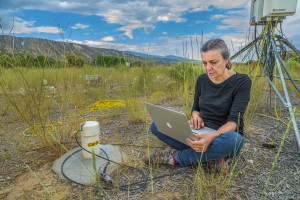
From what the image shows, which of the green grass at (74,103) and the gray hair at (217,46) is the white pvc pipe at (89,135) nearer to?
the green grass at (74,103)

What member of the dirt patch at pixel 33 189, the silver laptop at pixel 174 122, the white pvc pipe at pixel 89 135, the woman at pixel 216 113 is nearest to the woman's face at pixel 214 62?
the woman at pixel 216 113

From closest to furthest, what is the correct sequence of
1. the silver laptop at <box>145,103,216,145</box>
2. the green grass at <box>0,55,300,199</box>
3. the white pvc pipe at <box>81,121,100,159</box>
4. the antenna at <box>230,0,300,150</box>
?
the silver laptop at <box>145,103,216,145</box>
the green grass at <box>0,55,300,199</box>
the white pvc pipe at <box>81,121,100,159</box>
the antenna at <box>230,0,300,150</box>

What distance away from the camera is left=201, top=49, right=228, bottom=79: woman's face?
1.41 metres

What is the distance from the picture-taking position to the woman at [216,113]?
1.31 m

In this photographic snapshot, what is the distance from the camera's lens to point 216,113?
5.17 feet

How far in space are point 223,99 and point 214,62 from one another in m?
0.31

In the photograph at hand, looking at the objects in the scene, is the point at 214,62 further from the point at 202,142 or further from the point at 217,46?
the point at 202,142

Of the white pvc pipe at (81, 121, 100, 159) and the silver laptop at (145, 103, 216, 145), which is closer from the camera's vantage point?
the silver laptop at (145, 103, 216, 145)

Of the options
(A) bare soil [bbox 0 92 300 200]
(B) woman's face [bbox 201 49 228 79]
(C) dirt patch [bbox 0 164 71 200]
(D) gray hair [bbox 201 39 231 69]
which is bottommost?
(C) dirt patch [bbox 0 164 71 200]

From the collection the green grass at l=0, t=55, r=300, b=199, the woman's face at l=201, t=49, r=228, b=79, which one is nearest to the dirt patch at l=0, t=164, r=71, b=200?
the green grass at l=0, t=55, r=300, b=199

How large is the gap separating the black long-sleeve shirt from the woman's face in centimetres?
11

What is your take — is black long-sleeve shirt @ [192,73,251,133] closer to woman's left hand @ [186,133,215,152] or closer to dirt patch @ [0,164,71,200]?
woman's left hand @ [186,133,215,152]

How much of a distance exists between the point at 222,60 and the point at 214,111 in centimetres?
42

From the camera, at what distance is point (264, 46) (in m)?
2.44
